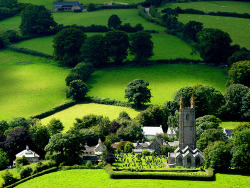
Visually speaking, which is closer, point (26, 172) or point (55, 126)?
point (26, 172)

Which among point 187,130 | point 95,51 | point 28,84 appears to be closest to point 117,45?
point 95,51

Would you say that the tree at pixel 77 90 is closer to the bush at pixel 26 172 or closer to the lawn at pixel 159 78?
the lawn at pixel 159 78

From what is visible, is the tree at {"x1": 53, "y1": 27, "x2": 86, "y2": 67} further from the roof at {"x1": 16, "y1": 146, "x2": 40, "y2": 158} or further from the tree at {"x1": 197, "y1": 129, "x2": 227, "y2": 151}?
the tree at {"x1": 197, "y1": 129, "x2": 227, "y2": 151}

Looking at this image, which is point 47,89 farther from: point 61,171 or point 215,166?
point 215,166

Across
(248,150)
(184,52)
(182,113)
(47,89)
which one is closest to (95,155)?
(182,113)

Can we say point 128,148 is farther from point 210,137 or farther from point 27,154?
point 27,154

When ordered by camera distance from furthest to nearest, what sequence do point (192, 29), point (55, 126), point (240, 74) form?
point (192, 29), point (240, 74), point (55, 126)

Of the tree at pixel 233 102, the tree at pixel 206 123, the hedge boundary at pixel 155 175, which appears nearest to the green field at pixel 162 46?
the tree at pixel 233 102

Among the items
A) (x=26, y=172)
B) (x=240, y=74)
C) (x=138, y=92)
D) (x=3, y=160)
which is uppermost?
(x=240, y=74)
